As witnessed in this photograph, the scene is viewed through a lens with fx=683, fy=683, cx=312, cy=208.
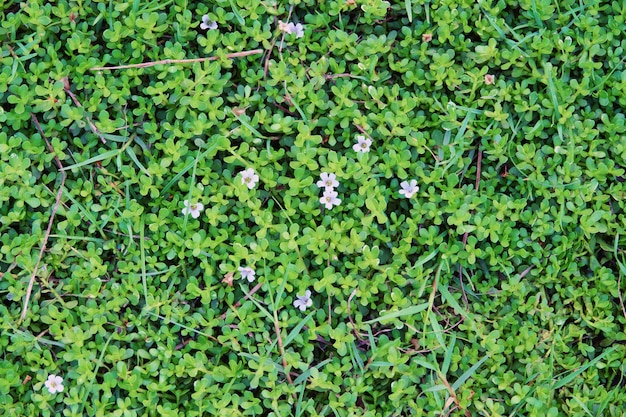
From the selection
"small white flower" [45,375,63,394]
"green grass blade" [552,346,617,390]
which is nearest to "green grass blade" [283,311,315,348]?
"small white flower" [45,375,63,394]

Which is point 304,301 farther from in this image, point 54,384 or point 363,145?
point 54,384

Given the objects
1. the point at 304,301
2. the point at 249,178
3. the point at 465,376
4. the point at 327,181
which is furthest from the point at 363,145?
the point at 465,376

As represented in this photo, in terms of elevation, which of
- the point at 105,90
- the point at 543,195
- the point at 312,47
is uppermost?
the point at 312,47

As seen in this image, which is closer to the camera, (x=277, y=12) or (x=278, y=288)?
(x=278, y=288)

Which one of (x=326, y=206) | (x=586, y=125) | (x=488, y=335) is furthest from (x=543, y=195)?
(x=326, y=206)

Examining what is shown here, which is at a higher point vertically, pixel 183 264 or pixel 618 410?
pixel 183 264

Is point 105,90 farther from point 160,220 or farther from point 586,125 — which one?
point 586,125
